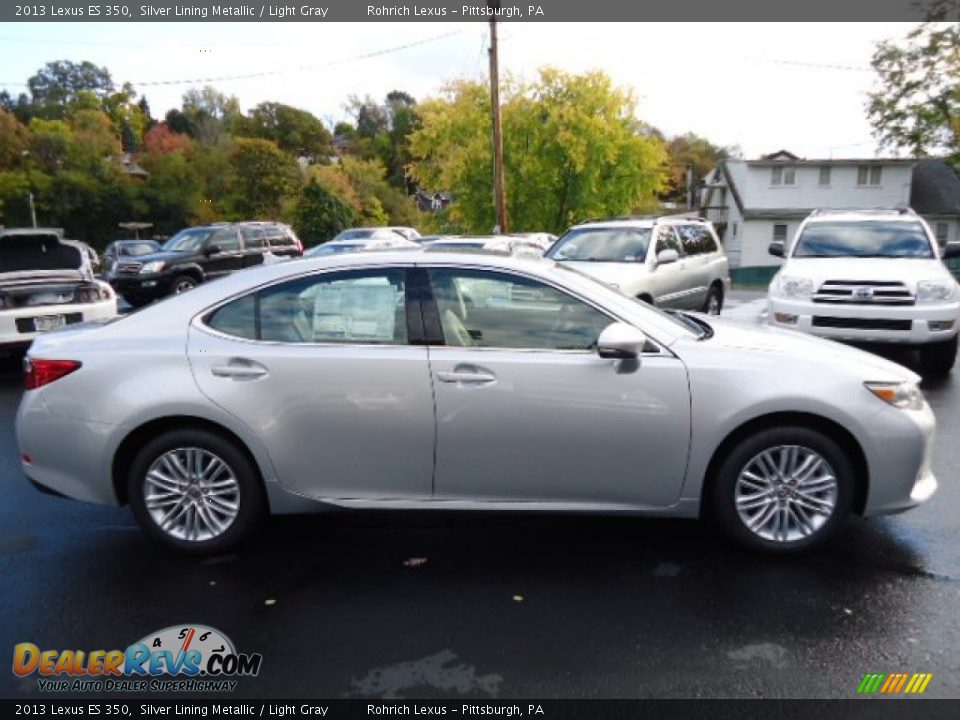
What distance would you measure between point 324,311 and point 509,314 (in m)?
1.00

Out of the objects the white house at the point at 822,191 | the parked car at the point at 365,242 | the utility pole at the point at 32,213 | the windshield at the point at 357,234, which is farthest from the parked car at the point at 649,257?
the utility pole at the point at 32,213

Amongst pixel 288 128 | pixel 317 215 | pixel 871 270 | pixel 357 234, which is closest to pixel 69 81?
pixel 288 128

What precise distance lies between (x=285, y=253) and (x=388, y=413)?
14.9 meters

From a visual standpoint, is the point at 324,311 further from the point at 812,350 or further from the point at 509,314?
the point at 812,350

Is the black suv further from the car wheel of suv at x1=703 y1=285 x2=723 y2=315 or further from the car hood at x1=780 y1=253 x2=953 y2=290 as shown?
the car hood at x1=780 y1=253 x2=953 y2=290

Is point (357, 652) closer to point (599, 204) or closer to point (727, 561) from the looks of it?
point (727, 561)

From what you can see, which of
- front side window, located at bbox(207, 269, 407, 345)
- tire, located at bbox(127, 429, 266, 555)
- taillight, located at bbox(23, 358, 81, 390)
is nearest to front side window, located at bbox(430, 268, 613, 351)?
front side window, located at bbox(207, 269, 407, 345)

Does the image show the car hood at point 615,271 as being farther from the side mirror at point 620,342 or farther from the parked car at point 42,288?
the parked car at point 42,288

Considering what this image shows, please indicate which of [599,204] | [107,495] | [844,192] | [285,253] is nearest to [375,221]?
[599,204]

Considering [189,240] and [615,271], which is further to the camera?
[189,240]

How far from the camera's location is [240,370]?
12.4ft

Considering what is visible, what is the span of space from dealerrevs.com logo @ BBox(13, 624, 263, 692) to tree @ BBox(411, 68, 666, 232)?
28.2m

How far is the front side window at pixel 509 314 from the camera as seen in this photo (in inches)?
149

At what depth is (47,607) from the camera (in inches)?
135
